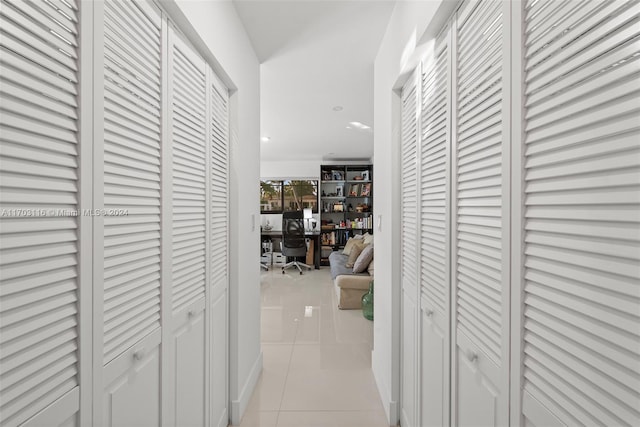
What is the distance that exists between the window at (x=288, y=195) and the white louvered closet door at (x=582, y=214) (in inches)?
288

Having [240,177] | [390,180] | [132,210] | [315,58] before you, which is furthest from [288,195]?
[132,210]

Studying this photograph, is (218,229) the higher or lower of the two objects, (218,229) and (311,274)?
the higher

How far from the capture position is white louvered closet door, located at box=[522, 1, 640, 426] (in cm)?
55

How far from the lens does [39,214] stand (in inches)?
27.8

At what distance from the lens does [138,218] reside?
109 cm

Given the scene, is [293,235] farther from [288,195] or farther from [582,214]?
[582,214]

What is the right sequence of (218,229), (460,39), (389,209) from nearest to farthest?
(460,39) → (218,229) → (389,209)

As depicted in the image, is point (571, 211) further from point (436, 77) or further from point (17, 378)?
point (17, 378)

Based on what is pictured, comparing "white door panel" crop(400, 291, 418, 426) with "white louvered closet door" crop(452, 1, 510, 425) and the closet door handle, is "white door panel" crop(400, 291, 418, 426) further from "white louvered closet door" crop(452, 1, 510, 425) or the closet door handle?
the closet door handle

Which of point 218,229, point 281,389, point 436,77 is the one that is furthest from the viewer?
point 281,389

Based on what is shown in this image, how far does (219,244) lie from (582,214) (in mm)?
1647

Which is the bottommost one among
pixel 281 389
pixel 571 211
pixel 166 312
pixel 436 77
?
pixel 281 389

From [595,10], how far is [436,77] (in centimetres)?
88

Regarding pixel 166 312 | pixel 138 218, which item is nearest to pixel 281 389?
pixel 166 312
